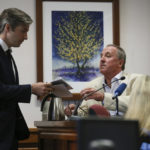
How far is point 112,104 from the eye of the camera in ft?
9.52

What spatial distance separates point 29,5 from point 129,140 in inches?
127

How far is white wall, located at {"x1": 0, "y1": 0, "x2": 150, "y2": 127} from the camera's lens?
3701mm

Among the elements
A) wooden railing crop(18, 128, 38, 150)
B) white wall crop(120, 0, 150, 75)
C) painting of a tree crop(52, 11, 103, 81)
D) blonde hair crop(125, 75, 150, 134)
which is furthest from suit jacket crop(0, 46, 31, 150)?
white wall crop(120, 0, 150, 75)

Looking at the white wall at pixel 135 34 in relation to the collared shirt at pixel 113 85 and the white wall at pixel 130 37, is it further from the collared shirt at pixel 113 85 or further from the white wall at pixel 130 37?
the collared shirt at pixel 113 85

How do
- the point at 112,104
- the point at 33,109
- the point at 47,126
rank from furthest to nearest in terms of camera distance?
the point at 33,109
the point at 112,104
the point at 47,126

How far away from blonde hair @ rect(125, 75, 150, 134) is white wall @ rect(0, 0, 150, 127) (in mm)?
2209

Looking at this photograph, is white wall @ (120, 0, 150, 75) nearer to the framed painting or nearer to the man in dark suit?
the framed painting

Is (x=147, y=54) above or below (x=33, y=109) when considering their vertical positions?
above

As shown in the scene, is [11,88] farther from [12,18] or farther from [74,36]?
[74,36]

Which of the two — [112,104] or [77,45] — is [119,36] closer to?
[77,45]

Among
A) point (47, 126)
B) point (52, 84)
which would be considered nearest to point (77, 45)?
point (52, 84)

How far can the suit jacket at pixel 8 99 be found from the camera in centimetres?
219

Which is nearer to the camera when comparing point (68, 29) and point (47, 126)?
point (47, 126)

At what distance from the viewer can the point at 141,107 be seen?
1518 mm
